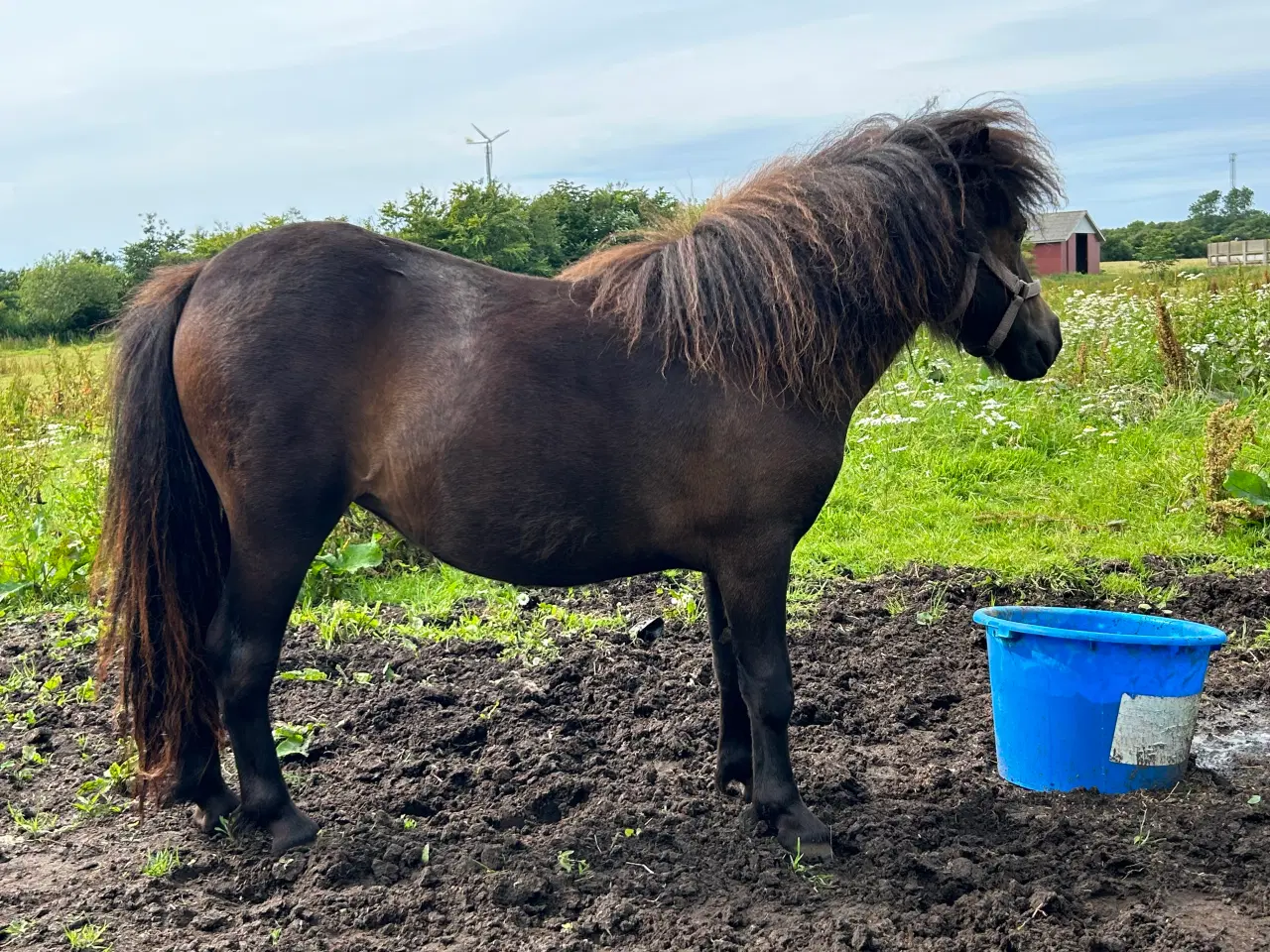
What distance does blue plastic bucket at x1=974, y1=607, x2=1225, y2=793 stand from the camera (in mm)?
3420

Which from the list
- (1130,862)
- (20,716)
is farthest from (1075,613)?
(20,716)

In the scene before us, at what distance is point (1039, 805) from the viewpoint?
11.4 feet

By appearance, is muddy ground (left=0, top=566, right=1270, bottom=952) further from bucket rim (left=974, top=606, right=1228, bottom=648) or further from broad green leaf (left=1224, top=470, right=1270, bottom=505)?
broad green leaf (left=1224, top=470, right=1270, bottom=505)

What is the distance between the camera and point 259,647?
3275mm

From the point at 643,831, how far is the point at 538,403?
55.9 inches

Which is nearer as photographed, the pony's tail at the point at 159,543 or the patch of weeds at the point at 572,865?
the patch of weeds at the point at 572,865

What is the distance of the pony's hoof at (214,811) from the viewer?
137 inches

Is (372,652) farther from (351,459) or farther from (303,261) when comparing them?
(303,261)

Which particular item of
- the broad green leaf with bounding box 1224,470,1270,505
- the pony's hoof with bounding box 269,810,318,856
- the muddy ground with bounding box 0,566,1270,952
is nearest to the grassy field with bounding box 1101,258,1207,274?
the broad green leaf with bounding box 1224,470,1270,505

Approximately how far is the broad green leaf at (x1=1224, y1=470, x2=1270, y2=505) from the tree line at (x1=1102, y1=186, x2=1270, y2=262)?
31398 millimetres

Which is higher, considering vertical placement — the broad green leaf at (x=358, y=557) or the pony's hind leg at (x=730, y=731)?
the broad green leaf at (x=358, y=557)

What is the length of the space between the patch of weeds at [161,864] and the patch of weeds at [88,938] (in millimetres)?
298

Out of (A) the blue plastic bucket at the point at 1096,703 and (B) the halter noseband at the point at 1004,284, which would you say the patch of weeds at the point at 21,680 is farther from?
(B) the halter noseband at the point at 1004,284

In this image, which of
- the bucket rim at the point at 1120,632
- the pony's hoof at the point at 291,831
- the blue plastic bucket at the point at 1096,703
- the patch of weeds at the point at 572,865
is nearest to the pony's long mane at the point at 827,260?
the bucket rim at the point at 1120,632
